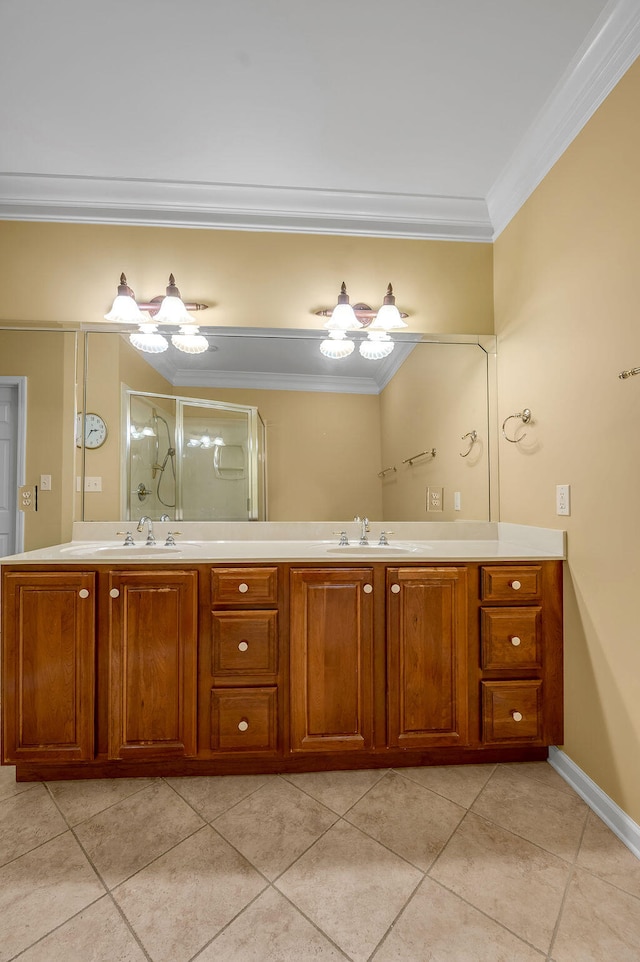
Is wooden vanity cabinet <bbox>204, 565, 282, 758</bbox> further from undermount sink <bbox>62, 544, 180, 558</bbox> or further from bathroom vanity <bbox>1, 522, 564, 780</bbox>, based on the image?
undermount sink <bbox>62, 544, 180, 558</bbox>

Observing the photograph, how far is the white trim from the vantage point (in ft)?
7.13

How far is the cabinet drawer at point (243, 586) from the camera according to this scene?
1.72 metres

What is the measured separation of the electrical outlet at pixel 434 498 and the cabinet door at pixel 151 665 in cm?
127

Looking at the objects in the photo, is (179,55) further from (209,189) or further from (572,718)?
(572,718)

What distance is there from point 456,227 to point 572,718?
235 centimetres

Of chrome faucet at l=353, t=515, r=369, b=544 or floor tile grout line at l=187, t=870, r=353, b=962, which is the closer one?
floor tile grout line at l=187, t=870, r=353, b=962

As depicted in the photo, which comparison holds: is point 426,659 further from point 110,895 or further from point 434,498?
point 110,895

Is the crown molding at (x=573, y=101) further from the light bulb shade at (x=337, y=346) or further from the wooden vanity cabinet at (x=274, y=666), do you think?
the wooden vanity cabinet at (x=274, y=666)

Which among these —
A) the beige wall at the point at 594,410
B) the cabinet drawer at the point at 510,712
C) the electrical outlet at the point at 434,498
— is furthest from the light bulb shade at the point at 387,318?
the cabinet drawer at the point at 510,712

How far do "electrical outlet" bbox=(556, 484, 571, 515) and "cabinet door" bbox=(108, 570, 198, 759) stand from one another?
1.50 m

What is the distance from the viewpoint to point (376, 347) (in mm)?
2320

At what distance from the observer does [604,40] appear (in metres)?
1.44

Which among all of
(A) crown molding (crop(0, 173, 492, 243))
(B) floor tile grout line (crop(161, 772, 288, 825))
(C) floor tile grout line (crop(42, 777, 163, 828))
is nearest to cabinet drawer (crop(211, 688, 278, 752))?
(B) floor tile grout line (crop(161, 772, 288, 825))

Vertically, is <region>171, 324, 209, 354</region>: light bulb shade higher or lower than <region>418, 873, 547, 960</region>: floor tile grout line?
higher
